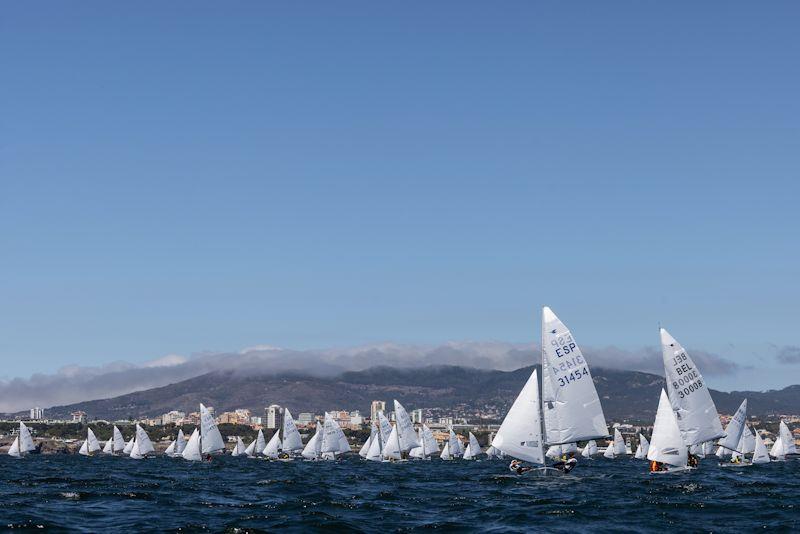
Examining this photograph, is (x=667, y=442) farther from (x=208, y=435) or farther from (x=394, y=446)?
(x=208, y=435)

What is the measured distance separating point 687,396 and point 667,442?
214 inches

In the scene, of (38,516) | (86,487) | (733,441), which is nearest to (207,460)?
(733,441)

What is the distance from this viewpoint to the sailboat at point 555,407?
2514 inches

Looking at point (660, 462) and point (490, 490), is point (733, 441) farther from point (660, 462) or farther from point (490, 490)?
point (490, 490)

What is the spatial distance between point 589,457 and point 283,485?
131891 mm

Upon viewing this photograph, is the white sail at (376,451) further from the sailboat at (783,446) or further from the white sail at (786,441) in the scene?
the white sail at (786,441)

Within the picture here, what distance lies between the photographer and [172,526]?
36.5 m

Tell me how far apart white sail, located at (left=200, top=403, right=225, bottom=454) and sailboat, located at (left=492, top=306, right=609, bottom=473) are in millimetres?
79163

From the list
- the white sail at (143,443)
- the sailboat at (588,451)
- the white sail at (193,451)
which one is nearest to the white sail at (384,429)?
the white sail at (193,451)

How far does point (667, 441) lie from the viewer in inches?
2793

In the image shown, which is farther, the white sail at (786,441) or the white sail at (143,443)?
the white sail at (143,443)

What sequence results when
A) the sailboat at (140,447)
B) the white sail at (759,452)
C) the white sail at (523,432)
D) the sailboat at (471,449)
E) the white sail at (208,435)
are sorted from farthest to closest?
the sailboat at (471,449) → the sailboat at (140,447) → the white sail at (208,435) → the white sail at (759,452) → the white sail at (523,432)

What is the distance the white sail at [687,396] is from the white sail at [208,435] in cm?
7768

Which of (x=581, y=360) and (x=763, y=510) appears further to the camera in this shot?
(x=581, y=360)
